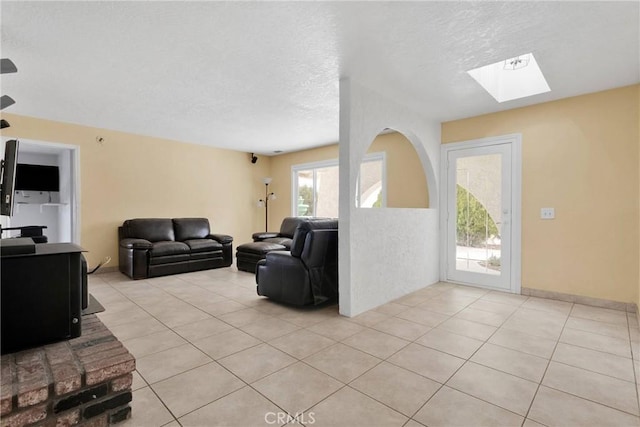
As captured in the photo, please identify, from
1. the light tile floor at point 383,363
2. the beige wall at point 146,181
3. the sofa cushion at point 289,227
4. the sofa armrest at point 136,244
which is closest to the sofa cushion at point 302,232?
the light tile floor at point 383,363

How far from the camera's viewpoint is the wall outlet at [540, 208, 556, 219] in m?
3.75

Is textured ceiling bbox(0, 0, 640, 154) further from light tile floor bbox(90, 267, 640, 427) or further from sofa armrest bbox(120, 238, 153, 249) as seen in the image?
light tile floor bbox(90, 267, 640, 427)

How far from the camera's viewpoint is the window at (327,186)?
18.7ft

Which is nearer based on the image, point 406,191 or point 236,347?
point 236,347

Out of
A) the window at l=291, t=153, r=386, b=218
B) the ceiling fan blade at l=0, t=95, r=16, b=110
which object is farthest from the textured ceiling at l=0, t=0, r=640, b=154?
the window at l=291, t=153, r=386, b=218

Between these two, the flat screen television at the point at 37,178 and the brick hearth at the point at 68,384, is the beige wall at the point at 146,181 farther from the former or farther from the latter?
the brick hearth at the point at 68,384

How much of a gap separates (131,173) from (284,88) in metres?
3.73

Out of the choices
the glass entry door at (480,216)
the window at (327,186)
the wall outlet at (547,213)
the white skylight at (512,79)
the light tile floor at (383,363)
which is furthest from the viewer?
the window at (327,186)

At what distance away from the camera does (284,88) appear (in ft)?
11.3

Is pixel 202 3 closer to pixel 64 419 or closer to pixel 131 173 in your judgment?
pixel 64 419

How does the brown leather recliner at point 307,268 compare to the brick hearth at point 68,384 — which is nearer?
the brick hearth at point 68,384

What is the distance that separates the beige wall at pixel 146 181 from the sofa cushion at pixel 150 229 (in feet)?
1.05

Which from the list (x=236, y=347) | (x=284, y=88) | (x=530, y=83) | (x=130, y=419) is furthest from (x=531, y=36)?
(x=130, y=419)

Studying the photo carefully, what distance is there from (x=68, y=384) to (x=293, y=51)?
2.61m
